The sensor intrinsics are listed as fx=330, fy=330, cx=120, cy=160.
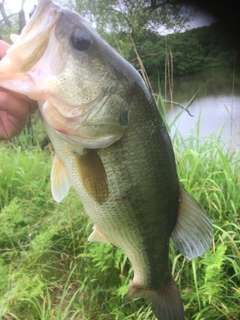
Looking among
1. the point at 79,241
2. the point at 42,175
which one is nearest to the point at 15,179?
the point at 42,175

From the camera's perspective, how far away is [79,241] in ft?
8.58

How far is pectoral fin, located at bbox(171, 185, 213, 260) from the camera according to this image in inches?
49.2

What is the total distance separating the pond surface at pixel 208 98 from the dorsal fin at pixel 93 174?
4.15 metres

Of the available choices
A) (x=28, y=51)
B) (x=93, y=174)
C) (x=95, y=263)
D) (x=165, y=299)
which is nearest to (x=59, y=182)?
(x=93, y=174)

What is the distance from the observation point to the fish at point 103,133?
97 centimetres

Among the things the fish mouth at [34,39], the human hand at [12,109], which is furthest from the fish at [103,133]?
the human hand at [12,109]

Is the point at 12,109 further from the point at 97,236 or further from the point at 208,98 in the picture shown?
the point at 208,98

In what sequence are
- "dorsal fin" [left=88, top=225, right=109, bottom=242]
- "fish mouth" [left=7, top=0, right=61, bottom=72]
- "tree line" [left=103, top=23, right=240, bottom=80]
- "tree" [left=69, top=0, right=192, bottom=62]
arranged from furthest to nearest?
"tree line" [left=103, top=23, right=240, bottom=80]
"tree" [left=69, top=0, right=192, bottom=62]
"dorsal fin" [left=88, top=225, right=109, bottom=242]
"fish mouth" [left=7, top=0, right=61, bottom=72]

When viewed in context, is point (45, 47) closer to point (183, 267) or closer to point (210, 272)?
point (210, 272)

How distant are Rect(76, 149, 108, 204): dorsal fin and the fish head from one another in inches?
1.9

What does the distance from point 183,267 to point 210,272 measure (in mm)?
348

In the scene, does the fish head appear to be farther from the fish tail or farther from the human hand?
the fish tail

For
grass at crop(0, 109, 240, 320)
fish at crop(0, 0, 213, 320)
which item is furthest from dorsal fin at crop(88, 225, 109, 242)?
grass at crop(0, 109, 240, 320)

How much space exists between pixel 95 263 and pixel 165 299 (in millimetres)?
1125
